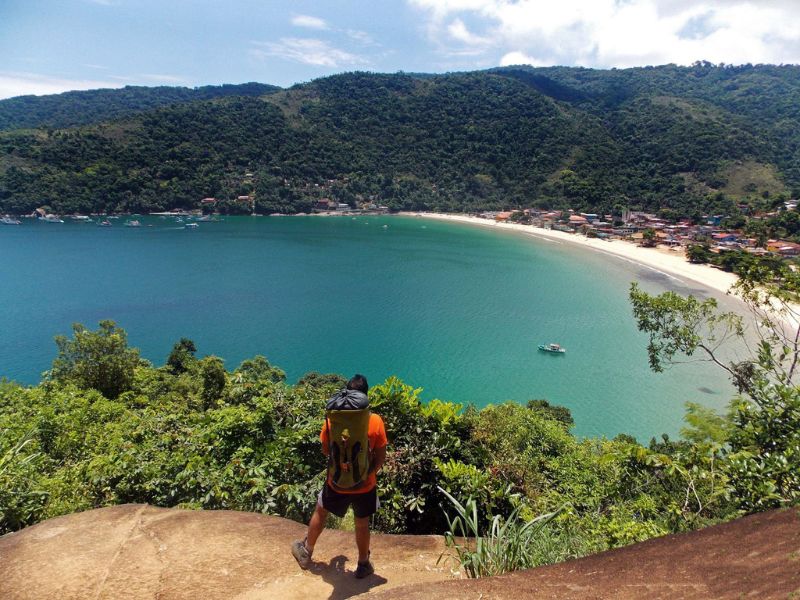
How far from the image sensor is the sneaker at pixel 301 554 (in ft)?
10.1

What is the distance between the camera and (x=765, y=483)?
10.7 feet

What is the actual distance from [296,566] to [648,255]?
63421 millimetres

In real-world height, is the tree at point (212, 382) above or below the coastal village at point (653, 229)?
below

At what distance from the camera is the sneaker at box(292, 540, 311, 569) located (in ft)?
10.1

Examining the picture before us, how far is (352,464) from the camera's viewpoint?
3.05m

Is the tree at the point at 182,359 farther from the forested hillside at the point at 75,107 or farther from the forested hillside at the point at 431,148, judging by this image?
the forested hillside at the point at 75,107

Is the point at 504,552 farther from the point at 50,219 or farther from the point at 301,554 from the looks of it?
the point at 50,219

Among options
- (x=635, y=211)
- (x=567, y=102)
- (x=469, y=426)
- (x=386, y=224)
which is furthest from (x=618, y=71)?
(x=469, y=426)

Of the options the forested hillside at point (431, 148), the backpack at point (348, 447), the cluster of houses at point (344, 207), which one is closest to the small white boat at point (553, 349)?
the backpack at point (348, 447)

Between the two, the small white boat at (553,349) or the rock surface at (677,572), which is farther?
the small white boat at (553,349)

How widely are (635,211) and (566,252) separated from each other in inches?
1197

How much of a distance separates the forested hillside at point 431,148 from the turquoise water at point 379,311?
991 inches

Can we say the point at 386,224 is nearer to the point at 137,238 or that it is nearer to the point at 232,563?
the point at 137,238

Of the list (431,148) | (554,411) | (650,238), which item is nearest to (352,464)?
(554,411)
